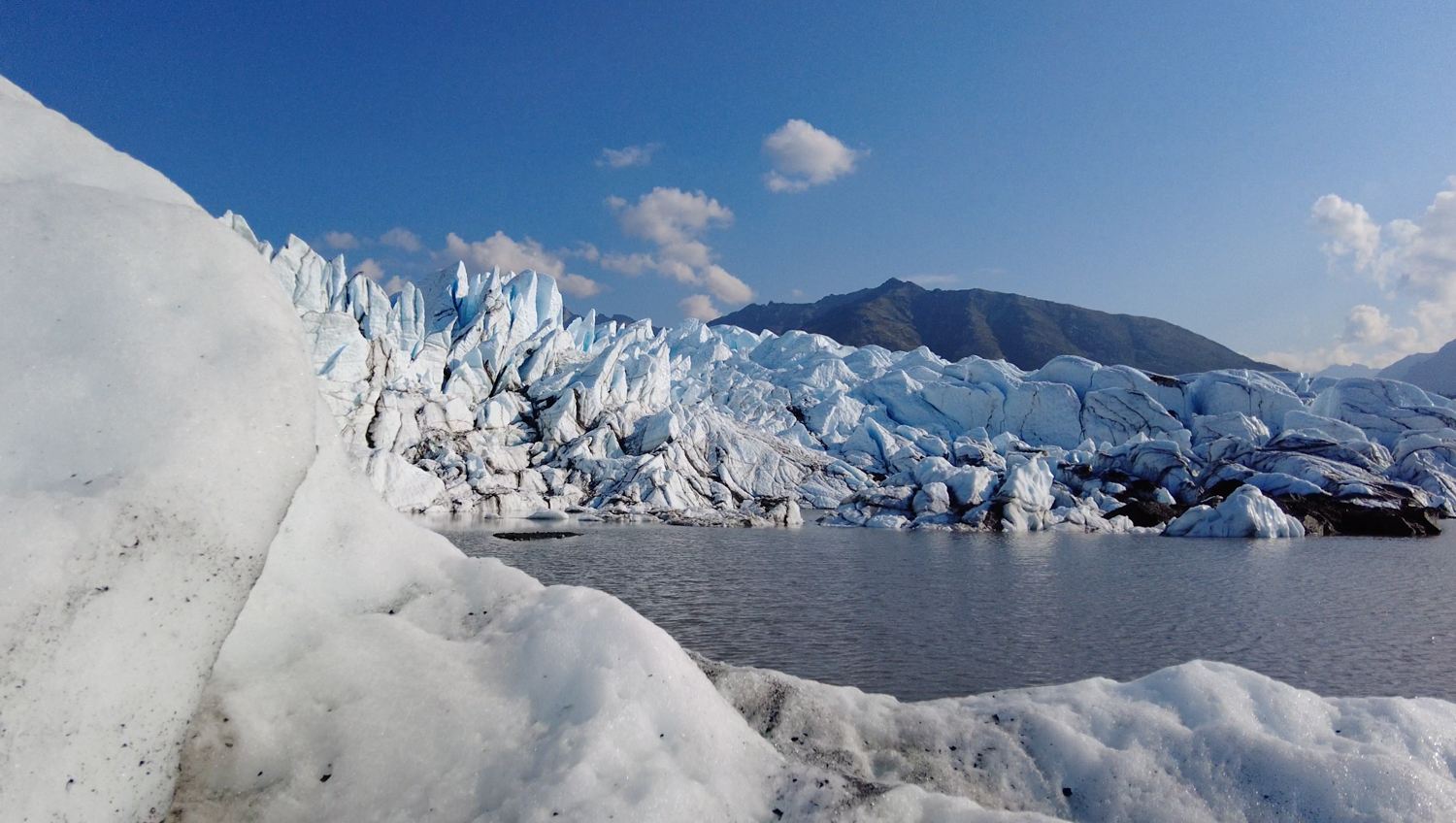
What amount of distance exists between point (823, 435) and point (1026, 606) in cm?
4719

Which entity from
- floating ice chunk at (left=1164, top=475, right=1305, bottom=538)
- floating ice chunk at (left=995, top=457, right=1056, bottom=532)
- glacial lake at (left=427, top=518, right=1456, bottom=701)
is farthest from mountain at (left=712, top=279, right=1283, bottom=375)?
glacial lake at (left=427, top=518, right=1456, bottom=701)

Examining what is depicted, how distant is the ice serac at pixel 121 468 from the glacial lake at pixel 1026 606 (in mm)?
7573

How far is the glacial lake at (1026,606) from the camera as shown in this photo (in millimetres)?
10227

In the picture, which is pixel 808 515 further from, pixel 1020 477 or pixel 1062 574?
pixel 1062 574

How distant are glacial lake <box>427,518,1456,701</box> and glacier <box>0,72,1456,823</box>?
193 inches

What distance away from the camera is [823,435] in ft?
204

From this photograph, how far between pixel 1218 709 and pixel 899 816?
268 centimetres

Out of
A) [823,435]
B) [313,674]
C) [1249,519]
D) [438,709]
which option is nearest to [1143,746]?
[438,709]

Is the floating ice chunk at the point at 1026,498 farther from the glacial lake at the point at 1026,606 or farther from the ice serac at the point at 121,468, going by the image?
the ice serac at the point at 121,468

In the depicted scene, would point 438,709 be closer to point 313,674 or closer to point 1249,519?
point 313,674

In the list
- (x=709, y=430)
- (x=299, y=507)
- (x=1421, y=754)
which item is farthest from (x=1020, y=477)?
(x=299, y=507)

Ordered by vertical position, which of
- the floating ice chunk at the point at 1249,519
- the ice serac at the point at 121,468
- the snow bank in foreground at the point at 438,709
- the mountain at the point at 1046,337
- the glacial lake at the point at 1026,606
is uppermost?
the mountain at the point at 1046,337

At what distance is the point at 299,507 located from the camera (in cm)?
353

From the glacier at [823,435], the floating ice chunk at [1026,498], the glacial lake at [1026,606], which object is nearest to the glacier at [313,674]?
the glacial lake at [1026,606]
